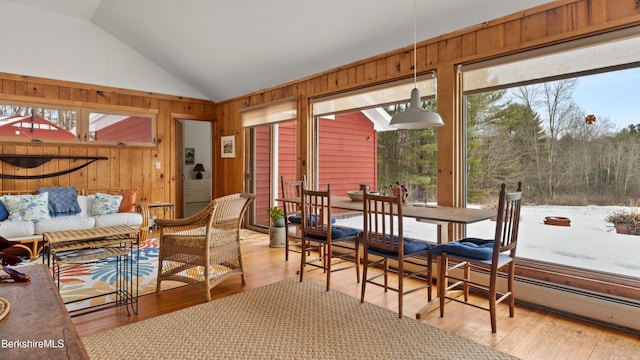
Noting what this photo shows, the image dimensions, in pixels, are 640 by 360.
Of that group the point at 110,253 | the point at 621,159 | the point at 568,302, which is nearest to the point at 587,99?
the point at 621,159

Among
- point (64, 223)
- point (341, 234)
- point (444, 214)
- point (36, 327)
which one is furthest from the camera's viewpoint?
point (64, 223)

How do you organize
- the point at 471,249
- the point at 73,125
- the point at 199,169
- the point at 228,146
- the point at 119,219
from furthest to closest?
the point at 199,169 → the point at 228,146 → the point at 73,125 → the point at 119,219 → the point at 471,249

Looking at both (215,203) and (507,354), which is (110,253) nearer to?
(215,203)

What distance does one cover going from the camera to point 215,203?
295 cm

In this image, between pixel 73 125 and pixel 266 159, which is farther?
pixel 266 159

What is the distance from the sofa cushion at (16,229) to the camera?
4.16 m

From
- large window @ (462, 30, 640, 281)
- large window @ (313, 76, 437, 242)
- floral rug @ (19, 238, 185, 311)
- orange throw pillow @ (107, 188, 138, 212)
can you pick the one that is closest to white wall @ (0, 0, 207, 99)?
orange throw pillow @ (107, 188, 138, 212)

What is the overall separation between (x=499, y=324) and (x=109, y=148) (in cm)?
595

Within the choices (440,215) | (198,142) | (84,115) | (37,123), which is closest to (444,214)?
(440,215)

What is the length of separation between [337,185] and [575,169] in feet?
10.9

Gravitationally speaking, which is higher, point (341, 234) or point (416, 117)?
point (416, 117)

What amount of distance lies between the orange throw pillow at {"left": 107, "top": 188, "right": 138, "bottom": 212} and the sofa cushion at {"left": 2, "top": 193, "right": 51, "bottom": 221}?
1.00 metres

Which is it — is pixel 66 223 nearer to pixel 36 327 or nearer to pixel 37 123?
pixel 37 123

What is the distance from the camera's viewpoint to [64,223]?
4562 mm
